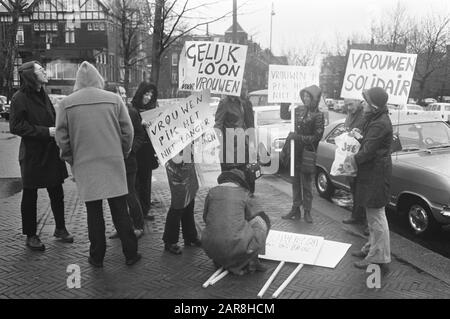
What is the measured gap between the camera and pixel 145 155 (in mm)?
5609

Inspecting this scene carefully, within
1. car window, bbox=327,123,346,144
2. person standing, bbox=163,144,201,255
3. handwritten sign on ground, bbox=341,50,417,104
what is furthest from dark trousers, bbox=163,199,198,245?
car window, bbox=327,123,346,144

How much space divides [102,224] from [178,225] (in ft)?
2.79

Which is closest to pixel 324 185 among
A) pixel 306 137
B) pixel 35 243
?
pixel 306 137

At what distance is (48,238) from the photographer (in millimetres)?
5363

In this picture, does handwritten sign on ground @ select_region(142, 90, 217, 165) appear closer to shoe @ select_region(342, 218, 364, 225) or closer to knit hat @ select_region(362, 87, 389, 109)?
knit hat @ select_region(362, 87, 389, 109)

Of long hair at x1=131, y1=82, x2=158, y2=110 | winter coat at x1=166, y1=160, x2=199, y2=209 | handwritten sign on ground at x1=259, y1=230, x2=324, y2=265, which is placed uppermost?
long hair at x1=131, y1=82, x2=158, y2=110

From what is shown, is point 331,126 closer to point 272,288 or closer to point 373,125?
point 373,125

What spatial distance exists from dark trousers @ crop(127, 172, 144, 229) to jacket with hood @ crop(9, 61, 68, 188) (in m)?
0.70

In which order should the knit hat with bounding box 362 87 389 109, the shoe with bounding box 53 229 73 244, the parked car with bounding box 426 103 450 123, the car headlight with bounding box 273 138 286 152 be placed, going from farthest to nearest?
the parked car with bounding box 426 103 450 123
the car headlight with bounding box 273 138 286 152
the shoe with bounding box 53 229 73 244
the knit hat with bounding box 362 87 389 109

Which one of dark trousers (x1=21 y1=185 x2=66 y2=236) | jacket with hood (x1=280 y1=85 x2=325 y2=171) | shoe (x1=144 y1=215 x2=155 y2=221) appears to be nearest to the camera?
dark trousers (x1=21 y1=185 x2=66 y2=236)

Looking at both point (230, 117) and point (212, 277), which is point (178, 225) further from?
point (230, 117)

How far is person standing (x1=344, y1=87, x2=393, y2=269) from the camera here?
14.4 ft

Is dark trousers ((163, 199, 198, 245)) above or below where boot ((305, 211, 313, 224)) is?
above
